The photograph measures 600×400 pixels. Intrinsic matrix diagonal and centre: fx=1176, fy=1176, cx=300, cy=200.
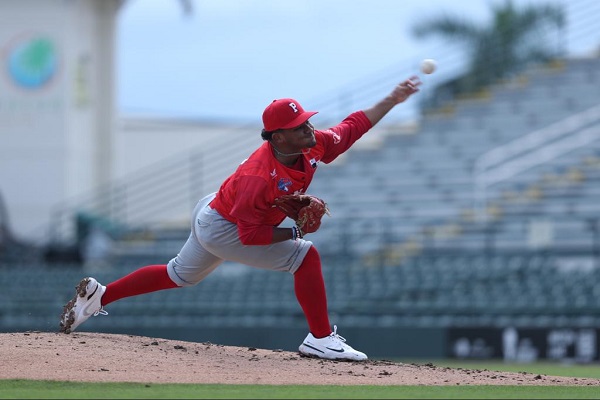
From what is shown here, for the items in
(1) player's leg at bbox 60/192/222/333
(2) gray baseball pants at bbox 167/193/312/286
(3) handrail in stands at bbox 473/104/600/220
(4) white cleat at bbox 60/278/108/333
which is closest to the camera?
(2) gray baseball pants at bbox 167/193/312/286

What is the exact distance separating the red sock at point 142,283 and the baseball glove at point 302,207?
1131mm

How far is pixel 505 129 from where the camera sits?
1902cm

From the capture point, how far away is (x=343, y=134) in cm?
745

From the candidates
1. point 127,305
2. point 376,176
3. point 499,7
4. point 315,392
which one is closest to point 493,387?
point 315,392

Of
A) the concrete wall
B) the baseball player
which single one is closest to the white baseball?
the baseball player

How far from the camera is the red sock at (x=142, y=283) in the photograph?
7.62 metres

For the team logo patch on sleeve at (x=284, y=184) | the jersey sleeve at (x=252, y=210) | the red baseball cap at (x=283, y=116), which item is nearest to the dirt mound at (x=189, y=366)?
the jersey sleeve at (x=252, y=210)

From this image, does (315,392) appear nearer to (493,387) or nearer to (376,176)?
(493,387)

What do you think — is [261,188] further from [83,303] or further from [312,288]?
[83,303]

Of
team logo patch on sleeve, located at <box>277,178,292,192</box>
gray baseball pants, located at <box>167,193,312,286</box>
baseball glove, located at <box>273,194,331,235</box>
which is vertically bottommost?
gray baseball pants, located at <box>167,193,312,286</box>

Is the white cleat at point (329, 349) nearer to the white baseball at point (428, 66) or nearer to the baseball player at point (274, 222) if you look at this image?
the baseball player at point (274, 222)

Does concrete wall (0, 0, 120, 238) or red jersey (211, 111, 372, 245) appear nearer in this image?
red jersey (211, 111, 372, 245)

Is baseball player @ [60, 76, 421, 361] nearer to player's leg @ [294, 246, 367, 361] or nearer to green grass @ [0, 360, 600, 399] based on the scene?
player's leg @ [294, 246, 367, 361]

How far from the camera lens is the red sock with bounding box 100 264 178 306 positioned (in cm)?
762
